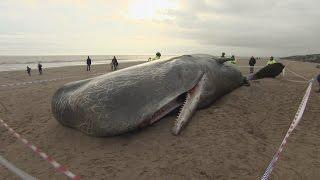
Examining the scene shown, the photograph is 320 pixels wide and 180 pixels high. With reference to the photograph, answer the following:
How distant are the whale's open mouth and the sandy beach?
213 mm

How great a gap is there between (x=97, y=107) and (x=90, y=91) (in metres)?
0.73

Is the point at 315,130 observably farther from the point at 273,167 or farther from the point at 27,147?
the point at 27,147

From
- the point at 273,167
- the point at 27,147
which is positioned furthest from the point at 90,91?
the point at 273,167

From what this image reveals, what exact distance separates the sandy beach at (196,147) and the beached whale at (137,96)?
339mm

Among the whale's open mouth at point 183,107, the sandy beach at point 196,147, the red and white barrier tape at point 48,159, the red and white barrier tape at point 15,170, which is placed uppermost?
the whale's open mouth at point 183,107

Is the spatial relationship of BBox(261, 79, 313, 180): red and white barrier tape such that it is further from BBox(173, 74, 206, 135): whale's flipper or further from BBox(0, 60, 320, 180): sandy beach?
BBox(173, 74, 206, 135): whale's flipper

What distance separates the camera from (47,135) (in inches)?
399

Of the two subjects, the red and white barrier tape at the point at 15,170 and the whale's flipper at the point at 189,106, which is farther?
the whale's flipper at the point at 189,106

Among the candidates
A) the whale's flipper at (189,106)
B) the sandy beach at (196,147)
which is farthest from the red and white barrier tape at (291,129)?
the whale's flipper at (189,106)

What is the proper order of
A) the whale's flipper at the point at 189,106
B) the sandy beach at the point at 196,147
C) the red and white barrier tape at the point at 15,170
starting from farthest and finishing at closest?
the whale's flipper at the point at 189,106, the red and white barrier tape at the point at 15,170, the sandy beach at the point at 196,147

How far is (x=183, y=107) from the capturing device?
9.62 m

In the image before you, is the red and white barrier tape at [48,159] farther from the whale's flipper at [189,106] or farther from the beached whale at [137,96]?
the whale's flipper at [189,106]

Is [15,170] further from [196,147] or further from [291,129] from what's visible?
[291,129]

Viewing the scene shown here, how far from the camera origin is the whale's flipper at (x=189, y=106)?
911cm
